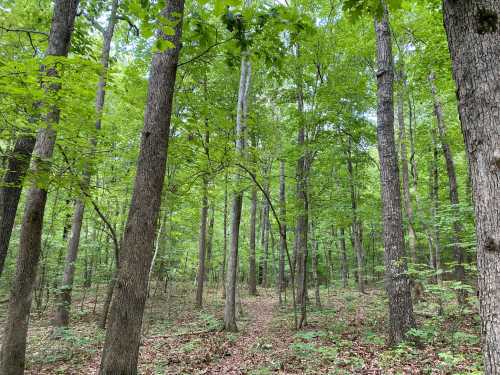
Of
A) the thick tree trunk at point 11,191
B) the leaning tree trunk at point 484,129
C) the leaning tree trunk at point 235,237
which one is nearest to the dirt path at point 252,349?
the leaning tree trunk at point 235,237

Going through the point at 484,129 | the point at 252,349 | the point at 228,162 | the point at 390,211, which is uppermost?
the point at 228,162

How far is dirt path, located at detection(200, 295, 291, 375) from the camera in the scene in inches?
233

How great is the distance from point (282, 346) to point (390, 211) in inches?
158

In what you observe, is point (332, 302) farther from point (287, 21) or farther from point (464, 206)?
point (287, 21)

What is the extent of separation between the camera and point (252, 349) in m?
7.17

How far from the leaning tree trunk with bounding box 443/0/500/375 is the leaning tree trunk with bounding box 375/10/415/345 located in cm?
493

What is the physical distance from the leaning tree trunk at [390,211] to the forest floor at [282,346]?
1.37ft

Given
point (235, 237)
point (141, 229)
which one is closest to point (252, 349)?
point (235, 237)

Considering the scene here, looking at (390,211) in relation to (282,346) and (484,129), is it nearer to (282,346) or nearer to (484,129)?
(282,346)

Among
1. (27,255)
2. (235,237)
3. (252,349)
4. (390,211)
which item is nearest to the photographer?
(27,255)

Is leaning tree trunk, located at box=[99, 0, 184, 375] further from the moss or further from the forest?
the moss

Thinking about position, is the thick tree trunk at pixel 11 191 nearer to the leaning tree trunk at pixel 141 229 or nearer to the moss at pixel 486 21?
the leaning tree trunk at pixel 141 229

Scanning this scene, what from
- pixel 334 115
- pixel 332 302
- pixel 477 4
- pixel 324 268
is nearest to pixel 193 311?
pixel 332 302

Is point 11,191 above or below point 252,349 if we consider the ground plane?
above
